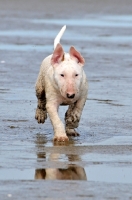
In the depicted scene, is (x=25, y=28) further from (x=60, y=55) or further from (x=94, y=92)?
(x=60, y=55)

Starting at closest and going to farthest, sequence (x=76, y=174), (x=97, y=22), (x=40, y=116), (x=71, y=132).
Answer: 1. (x=76, y=174)
2. (x=71, y=132)
3. (x=40, y=116)
4. (x=97, y=22)

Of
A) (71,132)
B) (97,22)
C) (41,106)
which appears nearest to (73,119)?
(71,132)

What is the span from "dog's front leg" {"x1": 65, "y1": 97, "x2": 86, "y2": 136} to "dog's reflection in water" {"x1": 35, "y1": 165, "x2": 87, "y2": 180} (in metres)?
2.05

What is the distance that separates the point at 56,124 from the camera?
10.5 meters

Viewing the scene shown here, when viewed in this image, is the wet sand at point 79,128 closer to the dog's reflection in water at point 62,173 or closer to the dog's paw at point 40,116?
the dog's reflection in water at point 62,173

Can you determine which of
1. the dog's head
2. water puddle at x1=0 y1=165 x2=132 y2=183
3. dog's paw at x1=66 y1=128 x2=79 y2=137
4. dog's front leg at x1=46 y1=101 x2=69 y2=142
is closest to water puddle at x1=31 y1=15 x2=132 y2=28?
dog's paw at x1=66 y1=128 x2=79 y2=137

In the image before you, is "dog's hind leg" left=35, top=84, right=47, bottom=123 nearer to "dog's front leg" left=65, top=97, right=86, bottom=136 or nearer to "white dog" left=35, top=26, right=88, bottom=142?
"white dog" left=35, top=26, right=88, bottom=142

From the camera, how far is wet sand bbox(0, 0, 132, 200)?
8.08 m

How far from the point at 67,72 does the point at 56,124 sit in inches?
27.8

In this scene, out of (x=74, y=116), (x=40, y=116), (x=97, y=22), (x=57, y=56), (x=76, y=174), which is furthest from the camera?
(x=97, y=22)

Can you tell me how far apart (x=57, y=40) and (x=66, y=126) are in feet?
3.75

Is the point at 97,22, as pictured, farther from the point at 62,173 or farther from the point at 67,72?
the point at 62,173

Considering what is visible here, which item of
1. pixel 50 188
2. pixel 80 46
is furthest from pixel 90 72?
pixel 50 188

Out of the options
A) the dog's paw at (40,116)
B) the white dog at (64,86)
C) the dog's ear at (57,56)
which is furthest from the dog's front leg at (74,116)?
the dog's ear at (57,56)
